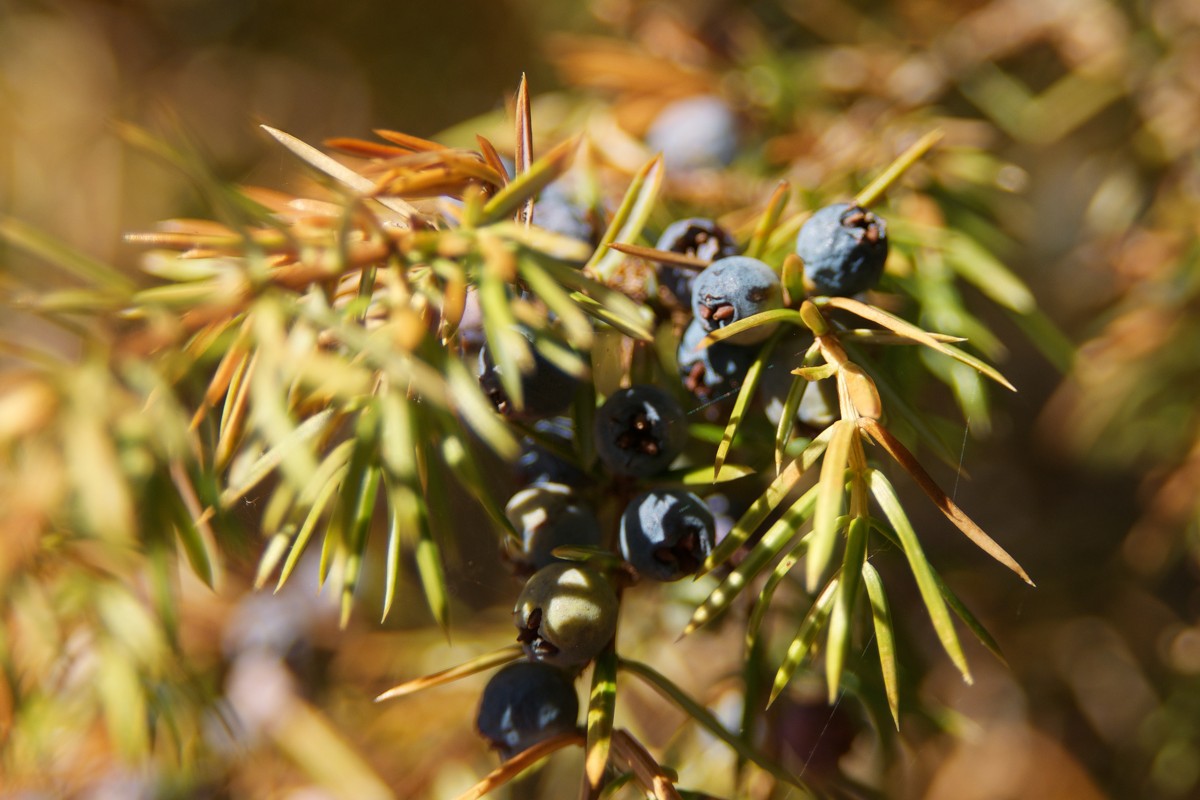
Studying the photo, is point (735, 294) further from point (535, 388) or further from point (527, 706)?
point (527, 706)

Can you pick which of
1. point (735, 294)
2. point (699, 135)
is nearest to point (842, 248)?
point (735, 294)

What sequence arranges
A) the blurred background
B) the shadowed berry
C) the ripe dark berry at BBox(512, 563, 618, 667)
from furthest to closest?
the blurred background, the shadowed berry, the ripe dark berry at BBox(512, 563, 618, 667)

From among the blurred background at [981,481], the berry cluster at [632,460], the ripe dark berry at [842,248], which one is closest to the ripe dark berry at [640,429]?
the berry cluster at [632,460]

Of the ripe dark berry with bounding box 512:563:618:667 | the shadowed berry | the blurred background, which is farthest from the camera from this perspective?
the blurred background

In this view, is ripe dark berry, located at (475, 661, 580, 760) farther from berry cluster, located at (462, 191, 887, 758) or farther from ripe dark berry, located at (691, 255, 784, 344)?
ripe dark berry, located at (691, 255, 784, 344)

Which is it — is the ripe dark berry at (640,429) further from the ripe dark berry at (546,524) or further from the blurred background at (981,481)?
Result: the blurred background at (981,481)

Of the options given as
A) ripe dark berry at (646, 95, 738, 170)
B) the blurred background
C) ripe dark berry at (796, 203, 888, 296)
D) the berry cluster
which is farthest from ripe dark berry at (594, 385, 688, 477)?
ripe dark berry at (646, 95, 738, 170)
